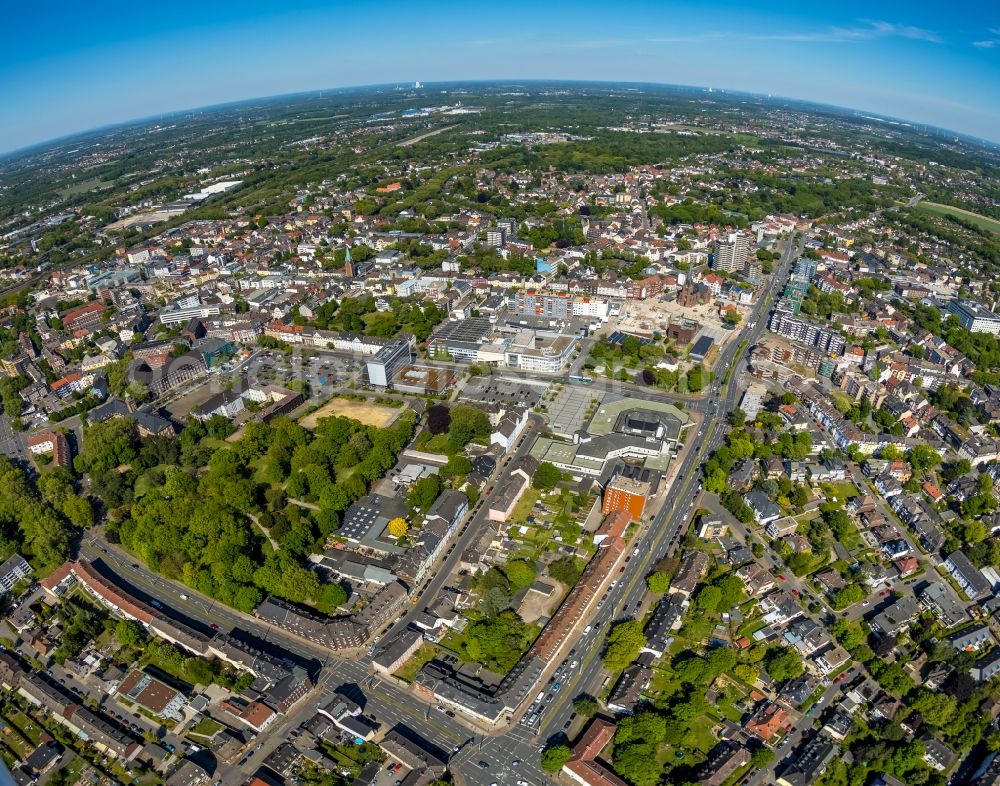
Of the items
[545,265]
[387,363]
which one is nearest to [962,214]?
[545,265]

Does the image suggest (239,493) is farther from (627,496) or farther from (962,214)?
(962,214)

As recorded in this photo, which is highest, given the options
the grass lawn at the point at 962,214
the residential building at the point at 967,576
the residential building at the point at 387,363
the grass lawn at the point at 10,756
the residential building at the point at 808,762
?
the grass lawn at the point at 962,214

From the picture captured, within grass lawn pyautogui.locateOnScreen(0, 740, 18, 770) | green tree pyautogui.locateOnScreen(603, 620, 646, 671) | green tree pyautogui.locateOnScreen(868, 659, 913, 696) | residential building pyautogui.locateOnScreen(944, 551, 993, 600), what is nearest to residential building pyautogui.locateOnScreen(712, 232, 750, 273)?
residential building pyautogui.locateOnScreen(944, 551, 993, 600)

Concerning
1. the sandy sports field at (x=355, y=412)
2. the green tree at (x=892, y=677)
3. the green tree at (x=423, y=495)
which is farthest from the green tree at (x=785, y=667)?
the sandy sports field at (x=355, y=412)

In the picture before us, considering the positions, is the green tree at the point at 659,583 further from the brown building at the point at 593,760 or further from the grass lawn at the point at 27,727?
the grass lawn at the point at 27,727

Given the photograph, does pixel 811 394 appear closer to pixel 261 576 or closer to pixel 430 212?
pixel 261 576

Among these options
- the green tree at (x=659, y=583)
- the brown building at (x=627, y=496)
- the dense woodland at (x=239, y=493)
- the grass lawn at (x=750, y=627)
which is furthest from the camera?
the brown building at (x=627, y=496)
